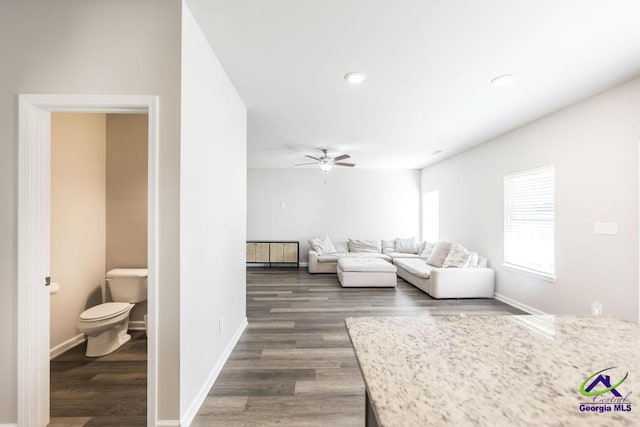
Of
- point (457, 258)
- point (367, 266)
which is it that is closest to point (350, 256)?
point (367, 266)

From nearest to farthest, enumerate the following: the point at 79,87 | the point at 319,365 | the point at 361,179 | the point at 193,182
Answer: the point at 79,87 < the point at 193,182 < the point at 319,365 < the point at 361,179

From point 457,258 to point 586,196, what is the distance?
201cm

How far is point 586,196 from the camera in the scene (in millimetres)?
2992

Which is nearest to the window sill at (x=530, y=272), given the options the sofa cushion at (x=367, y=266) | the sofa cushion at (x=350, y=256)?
the sofa cushion at (x=367, y=266)

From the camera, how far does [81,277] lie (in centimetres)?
273

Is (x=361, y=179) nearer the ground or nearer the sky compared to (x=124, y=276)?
nearer the sky

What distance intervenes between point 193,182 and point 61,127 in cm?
187

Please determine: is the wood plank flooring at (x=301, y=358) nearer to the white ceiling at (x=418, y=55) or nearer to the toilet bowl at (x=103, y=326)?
the toilet bowl at (x=103, y=326)

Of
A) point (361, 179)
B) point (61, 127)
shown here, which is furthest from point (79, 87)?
point (361, 179)

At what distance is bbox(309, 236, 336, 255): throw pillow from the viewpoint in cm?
665

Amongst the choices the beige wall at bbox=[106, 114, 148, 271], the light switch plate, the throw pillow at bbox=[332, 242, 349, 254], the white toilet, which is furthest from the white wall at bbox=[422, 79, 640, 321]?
the beige wall at bbox=[106, 114, 148, 271]

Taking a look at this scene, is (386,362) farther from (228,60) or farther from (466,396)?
(228,60)

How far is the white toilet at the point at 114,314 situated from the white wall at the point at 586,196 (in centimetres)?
477

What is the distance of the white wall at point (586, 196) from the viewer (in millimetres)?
2590
